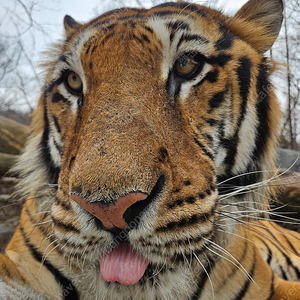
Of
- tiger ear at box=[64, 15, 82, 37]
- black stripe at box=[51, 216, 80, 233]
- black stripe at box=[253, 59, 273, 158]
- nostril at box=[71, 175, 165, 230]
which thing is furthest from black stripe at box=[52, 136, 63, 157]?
black stripe at box=[253, 59, 273, 158]

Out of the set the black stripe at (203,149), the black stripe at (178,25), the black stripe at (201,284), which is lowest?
the black stripe at (201,284)

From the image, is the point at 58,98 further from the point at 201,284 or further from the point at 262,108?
the point at 201,284

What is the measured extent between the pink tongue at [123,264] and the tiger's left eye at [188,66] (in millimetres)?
703

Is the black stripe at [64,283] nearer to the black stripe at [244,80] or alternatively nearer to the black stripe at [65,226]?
the black stripe at [65,226]

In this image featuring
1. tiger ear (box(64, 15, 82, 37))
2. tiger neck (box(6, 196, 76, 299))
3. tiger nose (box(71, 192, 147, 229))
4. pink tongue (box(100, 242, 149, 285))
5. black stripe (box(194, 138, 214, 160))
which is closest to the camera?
tiger nose (box(71, 192, 147, 229))

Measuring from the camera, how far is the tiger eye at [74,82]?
1281mm

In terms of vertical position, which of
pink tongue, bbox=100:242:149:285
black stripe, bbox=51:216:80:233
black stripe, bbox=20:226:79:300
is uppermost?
black stripe, bbox=51:216:80:233

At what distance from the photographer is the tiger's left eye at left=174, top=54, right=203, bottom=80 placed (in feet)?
3.84

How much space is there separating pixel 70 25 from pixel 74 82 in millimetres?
655

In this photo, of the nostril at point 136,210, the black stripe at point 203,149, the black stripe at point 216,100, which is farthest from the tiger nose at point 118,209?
the black stripe at point 216,100

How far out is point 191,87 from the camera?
1.16 m

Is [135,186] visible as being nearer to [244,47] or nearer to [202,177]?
[202,177]

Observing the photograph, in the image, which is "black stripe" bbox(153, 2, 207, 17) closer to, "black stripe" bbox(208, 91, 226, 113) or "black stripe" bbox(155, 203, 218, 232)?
"black stripe" bbox(208, 91, 226, 113)

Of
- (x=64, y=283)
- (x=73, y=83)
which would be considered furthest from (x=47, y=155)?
(x=64, y=283)
